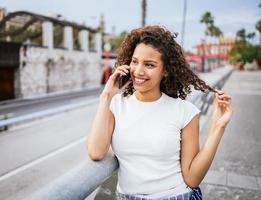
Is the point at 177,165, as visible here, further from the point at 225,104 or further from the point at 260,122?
the point at 260,122

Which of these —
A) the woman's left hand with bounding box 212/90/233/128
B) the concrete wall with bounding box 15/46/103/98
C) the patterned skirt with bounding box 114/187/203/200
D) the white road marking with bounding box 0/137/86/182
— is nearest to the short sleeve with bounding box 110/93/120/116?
the patterned skirt with bounding box 114/187/203/200

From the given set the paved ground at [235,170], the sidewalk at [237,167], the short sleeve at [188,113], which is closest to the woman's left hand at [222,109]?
the short sleeve at [188,113]

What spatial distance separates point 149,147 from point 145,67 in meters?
0.53

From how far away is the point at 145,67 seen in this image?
7.23ft

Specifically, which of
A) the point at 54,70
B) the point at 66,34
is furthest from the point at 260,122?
the point at 66,34

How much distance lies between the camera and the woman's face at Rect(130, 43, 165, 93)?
2.20 metres

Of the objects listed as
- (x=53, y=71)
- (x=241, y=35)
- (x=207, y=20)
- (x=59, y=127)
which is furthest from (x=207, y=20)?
(x=59, y=127)

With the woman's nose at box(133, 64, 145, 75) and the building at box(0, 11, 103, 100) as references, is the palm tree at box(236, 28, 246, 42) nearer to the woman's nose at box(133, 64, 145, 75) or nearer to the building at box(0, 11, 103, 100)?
the building at box(0, 11, 103, 100)

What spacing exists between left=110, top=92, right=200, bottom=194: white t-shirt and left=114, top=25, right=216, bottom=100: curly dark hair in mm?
288

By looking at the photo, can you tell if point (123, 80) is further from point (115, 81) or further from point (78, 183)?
point (78, 183)

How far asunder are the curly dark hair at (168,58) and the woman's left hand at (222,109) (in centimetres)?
9

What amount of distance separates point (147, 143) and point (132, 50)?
0.72m

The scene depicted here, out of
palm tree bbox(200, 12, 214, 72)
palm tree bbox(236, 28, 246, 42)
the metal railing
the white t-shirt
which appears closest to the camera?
the metal railing

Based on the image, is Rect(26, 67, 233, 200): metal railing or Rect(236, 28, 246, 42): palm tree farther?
Rect(236, 28, 246, 42): palm tree
